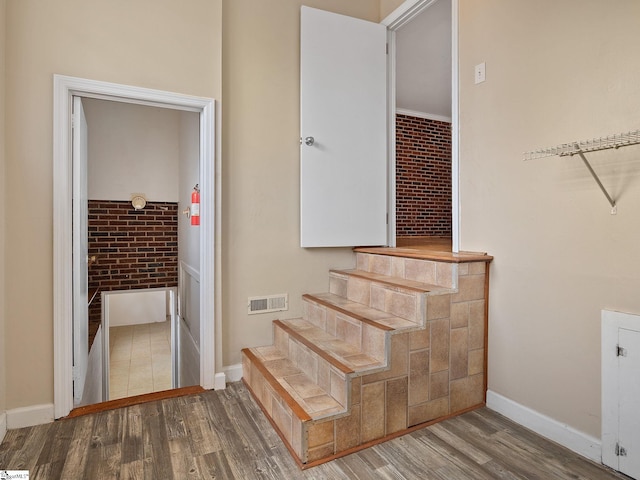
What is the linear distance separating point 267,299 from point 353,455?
1292mm

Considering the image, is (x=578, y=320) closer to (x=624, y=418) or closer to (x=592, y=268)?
(x=592, y=268)

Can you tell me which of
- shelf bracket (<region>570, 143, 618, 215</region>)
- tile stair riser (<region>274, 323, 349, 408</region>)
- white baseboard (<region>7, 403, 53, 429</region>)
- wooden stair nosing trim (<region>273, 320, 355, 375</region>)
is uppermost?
shelf bracket (<region>570, 143, 618, 215</region>)

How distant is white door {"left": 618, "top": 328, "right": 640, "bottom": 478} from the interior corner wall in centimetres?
10

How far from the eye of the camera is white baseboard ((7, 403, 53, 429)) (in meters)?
2.07

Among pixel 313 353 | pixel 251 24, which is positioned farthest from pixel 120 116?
pixel 313 353

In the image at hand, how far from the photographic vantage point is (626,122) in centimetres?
164

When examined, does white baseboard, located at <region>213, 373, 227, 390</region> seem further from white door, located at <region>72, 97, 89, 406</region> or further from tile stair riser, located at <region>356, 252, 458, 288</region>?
tile stair riser, located at <region>356, 252, 458, 288</region>

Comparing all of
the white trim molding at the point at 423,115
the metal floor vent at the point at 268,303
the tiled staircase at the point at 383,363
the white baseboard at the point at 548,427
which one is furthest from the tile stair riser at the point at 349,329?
the white trim molding at the point at 423,115

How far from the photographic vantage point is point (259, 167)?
278 centimetres

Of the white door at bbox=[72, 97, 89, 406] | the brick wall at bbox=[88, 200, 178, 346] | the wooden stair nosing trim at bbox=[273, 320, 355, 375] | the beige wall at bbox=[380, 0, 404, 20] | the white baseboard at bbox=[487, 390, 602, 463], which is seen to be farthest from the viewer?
the brick wall at bbox=[88, 200, 178, 346]

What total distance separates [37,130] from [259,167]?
1.33 m

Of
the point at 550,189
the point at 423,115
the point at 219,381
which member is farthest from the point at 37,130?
the point at 423,115

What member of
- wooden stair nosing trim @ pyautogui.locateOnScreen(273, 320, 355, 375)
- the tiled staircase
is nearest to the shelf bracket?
the tiled staircase

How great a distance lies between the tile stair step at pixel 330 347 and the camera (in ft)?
6.38
